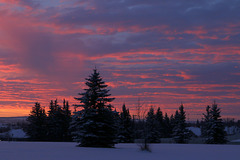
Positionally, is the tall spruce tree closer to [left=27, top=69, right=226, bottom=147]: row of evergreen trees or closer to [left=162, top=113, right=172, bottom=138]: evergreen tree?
[left=27, top=69, right=226, bottom=147]: row of evergreen trees

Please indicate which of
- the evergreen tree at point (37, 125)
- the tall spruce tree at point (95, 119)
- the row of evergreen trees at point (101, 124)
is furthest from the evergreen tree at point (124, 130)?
the tall spruce tree at point (95, 119)

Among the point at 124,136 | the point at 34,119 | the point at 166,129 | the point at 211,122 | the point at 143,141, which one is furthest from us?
the point at 166,129

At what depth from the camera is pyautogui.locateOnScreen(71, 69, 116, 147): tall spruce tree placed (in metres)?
30.3

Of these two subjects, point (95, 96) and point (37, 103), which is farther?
point (37, 103)

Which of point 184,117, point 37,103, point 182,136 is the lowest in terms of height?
point 182,136

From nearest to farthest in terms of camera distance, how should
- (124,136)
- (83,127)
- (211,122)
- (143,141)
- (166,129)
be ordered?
(143,141) → (83,127) → (211,122) → (124,136) → (166,129)

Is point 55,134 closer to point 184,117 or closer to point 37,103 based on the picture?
point 37,103

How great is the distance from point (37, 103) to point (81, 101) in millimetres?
45110

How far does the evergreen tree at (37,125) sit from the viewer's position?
69625 millimetres

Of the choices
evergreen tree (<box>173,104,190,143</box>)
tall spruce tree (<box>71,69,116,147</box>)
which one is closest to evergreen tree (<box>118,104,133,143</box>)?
evergreen tree (<box>173,104,190,143</box>)

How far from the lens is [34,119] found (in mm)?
70062

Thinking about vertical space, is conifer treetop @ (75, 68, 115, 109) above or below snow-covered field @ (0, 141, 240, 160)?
above

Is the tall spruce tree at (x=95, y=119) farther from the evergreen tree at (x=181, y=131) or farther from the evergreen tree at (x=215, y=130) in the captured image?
the evergreen tree at (x=181, y=131)

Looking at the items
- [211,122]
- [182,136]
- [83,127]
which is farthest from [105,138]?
[182,136]
